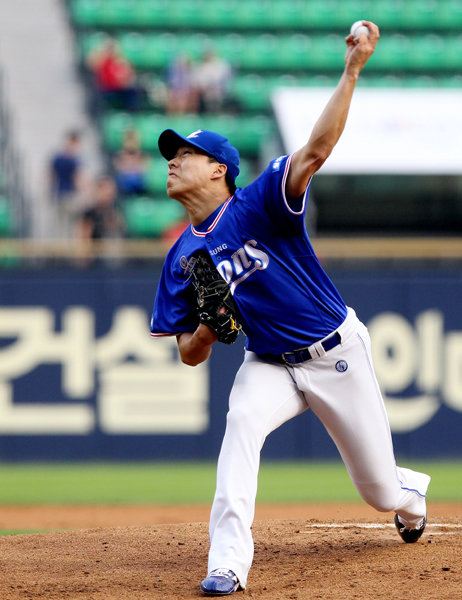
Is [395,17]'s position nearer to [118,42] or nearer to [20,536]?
[118,42]

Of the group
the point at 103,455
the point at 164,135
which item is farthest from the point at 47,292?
the point at 164,135

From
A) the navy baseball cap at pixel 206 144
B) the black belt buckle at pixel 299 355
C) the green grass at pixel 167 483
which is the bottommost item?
the green grass at pixel 167 483

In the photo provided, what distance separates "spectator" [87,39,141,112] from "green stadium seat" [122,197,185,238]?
211 centimetres

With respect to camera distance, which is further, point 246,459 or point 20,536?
point 20,536

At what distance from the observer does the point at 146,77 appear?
13.6 metres

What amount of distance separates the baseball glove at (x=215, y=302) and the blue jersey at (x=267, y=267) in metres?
0.04

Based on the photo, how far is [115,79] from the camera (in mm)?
12828

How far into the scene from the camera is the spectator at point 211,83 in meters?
12.8

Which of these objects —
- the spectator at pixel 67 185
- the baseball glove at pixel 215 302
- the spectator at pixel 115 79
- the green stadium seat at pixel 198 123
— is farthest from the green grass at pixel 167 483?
the spectator at pixel 115 79

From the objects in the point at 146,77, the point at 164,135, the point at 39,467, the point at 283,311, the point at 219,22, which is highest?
the point at 219,22

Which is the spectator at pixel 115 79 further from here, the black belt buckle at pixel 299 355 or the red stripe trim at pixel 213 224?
the black belt buckle at pixel 299 355

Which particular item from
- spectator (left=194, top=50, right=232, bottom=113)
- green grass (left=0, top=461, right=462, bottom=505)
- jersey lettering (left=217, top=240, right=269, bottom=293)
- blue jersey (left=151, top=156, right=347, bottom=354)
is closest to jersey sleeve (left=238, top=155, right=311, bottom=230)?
blue jersey (left=151, top=156, right=347, bottom=354)

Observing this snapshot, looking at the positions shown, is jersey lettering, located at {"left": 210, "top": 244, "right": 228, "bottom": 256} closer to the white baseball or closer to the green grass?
the white baseball

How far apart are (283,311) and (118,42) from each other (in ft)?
35.4
